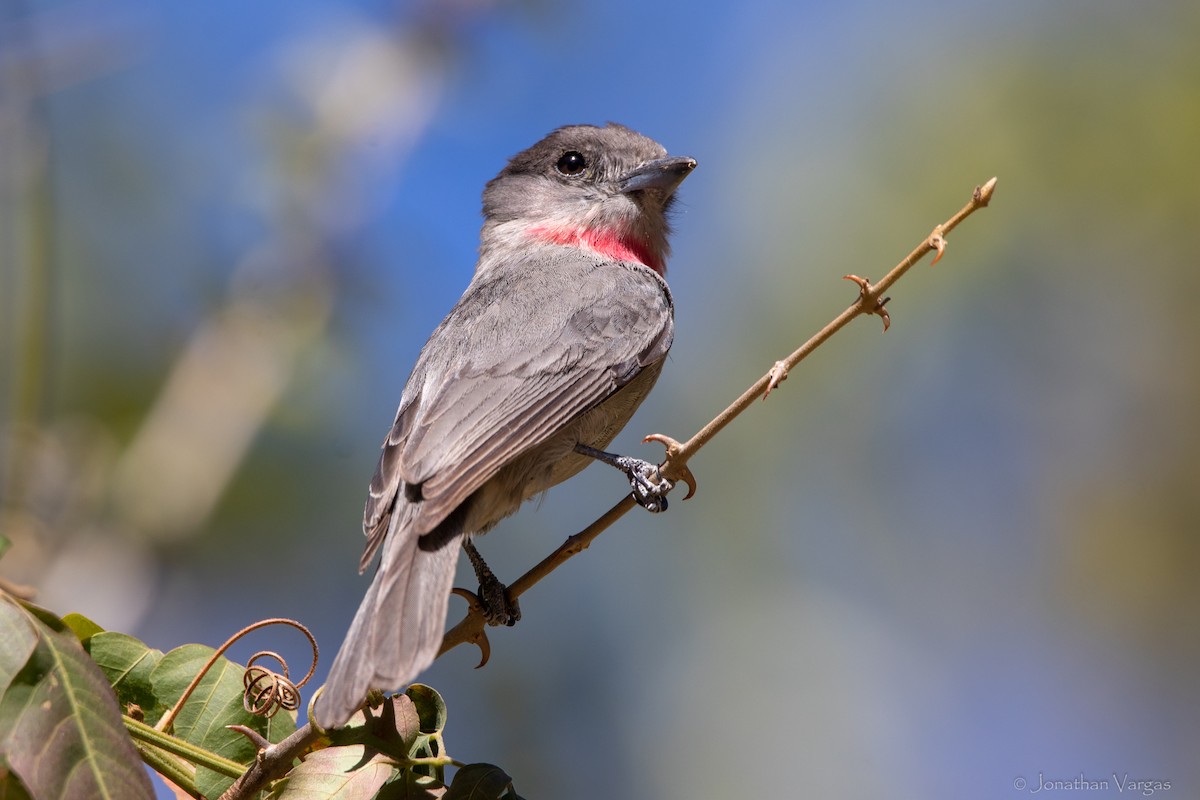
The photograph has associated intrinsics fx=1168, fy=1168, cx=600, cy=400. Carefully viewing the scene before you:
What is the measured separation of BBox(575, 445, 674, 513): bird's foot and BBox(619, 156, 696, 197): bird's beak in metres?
1.56

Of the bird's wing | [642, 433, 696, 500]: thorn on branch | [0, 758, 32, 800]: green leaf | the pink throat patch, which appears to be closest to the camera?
[0, 758, 32, 800]: green leaf

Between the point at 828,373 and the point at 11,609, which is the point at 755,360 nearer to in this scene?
the point at 828,373

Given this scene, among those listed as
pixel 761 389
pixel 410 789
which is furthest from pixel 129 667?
pixel 761 389

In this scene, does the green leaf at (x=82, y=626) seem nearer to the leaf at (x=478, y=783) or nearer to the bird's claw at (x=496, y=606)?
A: the leaf at (x=478, y=783)

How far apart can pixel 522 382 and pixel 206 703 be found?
1.68 metres

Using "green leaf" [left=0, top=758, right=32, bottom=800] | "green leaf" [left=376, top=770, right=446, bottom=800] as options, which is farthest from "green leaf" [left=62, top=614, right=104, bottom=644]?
"green leaf" [left=376, top=770, right=446, bottom=800]

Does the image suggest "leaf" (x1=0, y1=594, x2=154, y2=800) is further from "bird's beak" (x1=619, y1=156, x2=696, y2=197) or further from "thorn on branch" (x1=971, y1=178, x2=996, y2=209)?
"bird's beak" (x1=619, y1=156, x2=696, y2=197)

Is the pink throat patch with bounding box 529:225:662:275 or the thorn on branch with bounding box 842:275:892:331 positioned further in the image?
the pink throat patch with bounding box 529:225:662:275

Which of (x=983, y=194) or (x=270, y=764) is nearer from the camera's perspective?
(x=270, y=764)

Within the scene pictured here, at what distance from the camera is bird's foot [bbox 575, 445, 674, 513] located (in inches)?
149

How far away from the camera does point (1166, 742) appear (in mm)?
5922

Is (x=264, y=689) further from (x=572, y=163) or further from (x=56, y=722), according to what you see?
(x=572, y=163)

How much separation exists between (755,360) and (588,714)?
223 cm

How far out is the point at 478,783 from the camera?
229 centimetres
